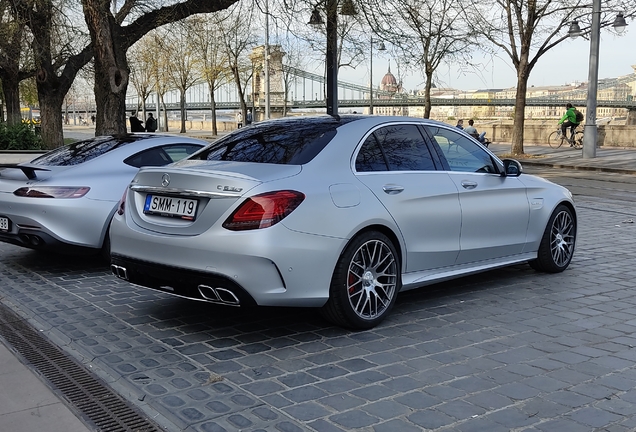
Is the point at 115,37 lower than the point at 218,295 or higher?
higher

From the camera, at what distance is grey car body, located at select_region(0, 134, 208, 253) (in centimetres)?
674

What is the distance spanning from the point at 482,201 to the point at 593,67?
2117 centimetres

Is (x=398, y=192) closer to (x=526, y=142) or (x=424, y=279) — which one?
(x=424, y=279)

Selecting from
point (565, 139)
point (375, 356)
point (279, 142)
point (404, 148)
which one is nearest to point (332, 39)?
point (404, 148)

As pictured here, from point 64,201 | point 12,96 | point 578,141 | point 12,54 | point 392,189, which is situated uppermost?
point 12,54

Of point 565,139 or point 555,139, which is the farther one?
point 555,139

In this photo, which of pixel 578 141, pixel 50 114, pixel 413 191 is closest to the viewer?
pixel 413 191

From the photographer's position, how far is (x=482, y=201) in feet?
20.2

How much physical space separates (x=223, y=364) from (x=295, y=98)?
7905 centimetres

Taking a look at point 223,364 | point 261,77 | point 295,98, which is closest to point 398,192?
point 223,364

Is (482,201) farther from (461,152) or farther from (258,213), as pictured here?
(258,213)

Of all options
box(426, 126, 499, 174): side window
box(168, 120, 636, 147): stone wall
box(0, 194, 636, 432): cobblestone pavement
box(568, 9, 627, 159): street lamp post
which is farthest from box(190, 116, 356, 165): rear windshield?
box(168, 120, 636, 147): stone wall

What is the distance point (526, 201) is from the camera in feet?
21.9

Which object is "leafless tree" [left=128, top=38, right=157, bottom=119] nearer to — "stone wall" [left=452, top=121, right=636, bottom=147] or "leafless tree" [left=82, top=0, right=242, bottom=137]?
"stone wall" [left=452, top=121, right=636, bottom=147]
